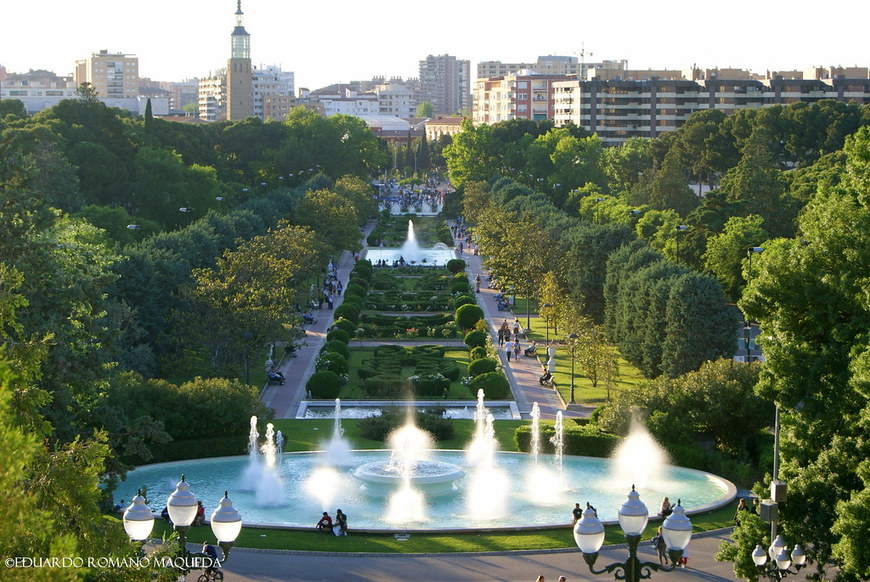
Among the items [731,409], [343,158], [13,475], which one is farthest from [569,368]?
[343,158]

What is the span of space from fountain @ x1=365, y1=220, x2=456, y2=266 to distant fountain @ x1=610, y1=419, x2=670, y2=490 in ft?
170

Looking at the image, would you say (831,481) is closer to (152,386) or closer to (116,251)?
(152,386)

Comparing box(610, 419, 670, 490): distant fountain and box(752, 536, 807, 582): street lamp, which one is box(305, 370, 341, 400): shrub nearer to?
box(610, 419, 670, 490): distant fountain

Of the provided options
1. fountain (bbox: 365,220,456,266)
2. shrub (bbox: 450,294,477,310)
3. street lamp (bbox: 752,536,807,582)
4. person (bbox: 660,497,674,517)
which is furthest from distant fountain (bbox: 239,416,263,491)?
fountain (bbox: 365,220,456,266)

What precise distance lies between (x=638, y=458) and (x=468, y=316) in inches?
962

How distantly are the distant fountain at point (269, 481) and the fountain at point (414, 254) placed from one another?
2028 inches

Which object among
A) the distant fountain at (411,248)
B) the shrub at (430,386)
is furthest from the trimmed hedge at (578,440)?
the distant fountain at (411,248)

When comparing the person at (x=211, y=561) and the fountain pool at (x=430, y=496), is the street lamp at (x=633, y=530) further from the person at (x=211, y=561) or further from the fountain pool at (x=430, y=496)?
the fountain pool at (x=430, y=496)

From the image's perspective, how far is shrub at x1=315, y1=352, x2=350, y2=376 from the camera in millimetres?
47625

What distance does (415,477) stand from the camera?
34.0 metres

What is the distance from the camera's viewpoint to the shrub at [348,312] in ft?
200

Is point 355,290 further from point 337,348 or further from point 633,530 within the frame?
point 633,530

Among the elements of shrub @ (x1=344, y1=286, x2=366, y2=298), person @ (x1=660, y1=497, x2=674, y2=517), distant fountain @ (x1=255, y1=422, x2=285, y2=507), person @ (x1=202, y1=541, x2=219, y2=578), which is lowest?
distant fountain @ (x1=255, y1=422, x2=285, y2=507)

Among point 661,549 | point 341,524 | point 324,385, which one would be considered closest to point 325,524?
point 341,524
